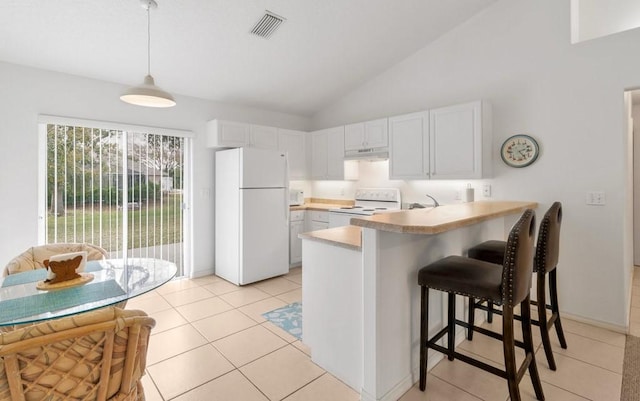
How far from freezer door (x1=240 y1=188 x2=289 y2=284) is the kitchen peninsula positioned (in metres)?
1.83

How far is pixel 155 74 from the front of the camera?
3.48 meters

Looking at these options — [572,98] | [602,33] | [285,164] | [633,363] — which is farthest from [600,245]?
[285,164]

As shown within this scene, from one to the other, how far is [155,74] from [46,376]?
3.34 metres

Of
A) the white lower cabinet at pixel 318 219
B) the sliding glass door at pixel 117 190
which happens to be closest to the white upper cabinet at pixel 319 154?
the white lower cabinet at pixel 318 219

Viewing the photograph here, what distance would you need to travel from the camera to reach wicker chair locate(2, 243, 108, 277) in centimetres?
200

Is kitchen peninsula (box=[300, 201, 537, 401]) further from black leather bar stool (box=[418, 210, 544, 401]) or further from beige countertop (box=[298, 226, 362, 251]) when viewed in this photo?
black leather bar stool (box=[418, 210, 544, 401])

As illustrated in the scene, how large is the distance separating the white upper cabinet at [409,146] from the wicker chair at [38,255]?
3218mm

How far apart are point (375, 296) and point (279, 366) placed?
40.5 inches

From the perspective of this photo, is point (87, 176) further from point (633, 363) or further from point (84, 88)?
point (633, 363)

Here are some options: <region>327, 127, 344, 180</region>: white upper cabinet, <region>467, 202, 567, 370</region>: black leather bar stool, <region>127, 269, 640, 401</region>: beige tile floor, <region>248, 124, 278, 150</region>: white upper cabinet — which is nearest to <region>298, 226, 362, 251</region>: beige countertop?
<region>127, 269, 640, 401</region>: beige tile floor

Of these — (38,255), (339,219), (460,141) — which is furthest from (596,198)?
(38,255)

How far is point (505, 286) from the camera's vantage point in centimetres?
158

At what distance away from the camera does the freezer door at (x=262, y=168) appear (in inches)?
153

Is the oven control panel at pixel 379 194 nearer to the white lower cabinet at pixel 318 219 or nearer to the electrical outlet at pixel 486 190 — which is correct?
the white lower cabinet at pixel 318 219
